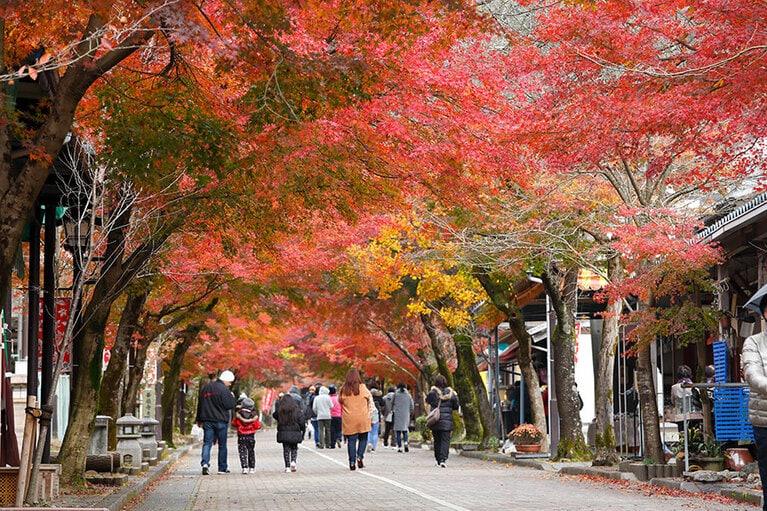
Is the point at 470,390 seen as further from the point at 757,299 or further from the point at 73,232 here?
the point at 757,299

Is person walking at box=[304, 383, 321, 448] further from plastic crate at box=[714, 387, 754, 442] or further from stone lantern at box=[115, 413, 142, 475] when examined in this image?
plastic crate at box=[714, 387, 754, 442]

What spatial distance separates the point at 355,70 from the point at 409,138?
453 cm

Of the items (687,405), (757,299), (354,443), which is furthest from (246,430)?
(757,299)

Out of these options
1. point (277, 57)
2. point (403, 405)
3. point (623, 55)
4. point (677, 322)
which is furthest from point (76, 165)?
point (403, 405)

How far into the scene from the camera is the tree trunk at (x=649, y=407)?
18844 mm

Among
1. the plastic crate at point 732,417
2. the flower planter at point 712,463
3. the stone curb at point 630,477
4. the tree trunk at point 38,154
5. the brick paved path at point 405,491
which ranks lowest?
the brick paved path at point 405,491

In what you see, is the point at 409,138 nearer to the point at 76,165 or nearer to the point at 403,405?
the point at 76,165

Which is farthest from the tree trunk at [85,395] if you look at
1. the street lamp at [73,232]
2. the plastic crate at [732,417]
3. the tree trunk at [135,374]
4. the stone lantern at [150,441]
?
the tree trunk at [135,374]

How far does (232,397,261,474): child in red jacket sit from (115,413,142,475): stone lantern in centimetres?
201

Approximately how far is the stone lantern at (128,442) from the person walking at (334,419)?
579 inches

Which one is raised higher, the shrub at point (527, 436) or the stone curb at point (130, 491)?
the shrub at point (527, 436)

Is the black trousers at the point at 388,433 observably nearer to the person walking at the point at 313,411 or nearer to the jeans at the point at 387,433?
the jeans at the point at 387,433

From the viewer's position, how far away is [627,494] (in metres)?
15.9

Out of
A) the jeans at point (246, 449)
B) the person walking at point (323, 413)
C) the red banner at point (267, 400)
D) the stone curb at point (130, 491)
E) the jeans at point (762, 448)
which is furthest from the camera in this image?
the red banner at point (267, 400)
